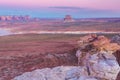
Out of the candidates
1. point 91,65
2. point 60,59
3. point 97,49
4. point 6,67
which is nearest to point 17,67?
point 6,67

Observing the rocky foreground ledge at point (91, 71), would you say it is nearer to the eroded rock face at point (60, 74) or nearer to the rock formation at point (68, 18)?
the eroded rock face at point (60, 74)

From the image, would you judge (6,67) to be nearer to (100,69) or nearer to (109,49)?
(109,49)

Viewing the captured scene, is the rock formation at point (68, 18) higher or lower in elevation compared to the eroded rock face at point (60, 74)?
lower

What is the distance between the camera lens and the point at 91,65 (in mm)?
12172

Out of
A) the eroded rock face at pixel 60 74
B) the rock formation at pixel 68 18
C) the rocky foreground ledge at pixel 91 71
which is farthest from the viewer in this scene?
the rock formation at pixel 68 18

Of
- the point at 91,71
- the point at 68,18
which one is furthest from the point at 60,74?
the point at 68,18

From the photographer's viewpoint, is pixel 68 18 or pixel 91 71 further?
pixel 68 18

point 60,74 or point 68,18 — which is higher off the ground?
point 60,74

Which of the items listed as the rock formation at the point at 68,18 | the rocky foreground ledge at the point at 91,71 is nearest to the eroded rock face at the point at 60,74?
the rocky foreground ledge at the point at 91,71

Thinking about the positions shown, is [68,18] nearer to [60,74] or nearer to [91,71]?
[60,74]

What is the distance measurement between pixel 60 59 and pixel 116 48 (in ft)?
22.7

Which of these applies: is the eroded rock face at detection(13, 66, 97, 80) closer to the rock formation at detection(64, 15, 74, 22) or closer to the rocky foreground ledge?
the rocky foreground ledge

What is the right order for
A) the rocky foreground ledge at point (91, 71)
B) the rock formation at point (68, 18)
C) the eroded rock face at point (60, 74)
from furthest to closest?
1. the rock formation at point (68, 18)
2. the eroded rock face at point (60, 74)
3. the rocky foreground ledge at point (91, 71)

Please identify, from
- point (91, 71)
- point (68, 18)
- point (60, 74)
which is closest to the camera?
point (91, 71)
